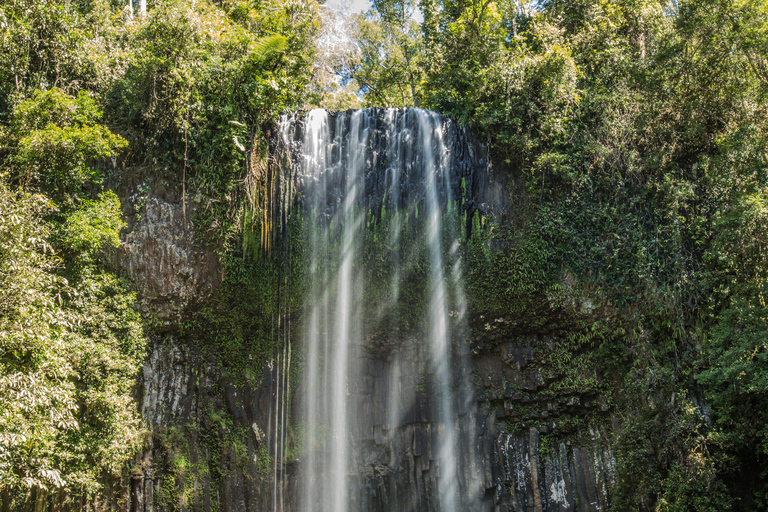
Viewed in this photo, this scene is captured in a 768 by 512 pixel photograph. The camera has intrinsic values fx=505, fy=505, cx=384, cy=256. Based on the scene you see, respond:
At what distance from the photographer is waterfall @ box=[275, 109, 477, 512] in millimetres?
9688

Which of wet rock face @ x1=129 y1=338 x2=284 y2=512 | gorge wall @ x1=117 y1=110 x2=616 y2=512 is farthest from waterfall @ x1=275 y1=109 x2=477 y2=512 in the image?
wet rock face @ x1=129 y1=338 x2=284 y2=512

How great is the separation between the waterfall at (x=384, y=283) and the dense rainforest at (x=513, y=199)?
66 cm

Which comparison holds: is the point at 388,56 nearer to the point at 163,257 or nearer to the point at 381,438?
the point at 163,257

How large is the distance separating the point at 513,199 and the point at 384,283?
2.97 m

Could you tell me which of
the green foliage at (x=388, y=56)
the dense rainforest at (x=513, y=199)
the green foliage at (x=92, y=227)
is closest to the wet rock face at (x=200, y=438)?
the dense rainforest at (x=513, y=199)

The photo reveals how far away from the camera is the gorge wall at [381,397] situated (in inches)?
362

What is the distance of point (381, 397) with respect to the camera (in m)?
10.2

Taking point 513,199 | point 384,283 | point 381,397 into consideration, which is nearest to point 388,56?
point 513,199

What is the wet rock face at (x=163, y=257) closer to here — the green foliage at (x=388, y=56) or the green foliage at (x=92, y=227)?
the green foliage at (x=92, y=227)

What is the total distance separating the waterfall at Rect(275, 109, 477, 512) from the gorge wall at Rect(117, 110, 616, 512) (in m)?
0.04

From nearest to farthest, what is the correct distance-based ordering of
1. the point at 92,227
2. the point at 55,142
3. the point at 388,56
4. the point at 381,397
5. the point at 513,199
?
the point at 55,142 → the point at 92,227 → the point at 513,199 → the point at 381,397 → the point at 388,56

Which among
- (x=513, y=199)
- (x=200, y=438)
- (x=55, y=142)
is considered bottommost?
(x=200, y=438)

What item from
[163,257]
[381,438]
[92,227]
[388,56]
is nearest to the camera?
[92,227]

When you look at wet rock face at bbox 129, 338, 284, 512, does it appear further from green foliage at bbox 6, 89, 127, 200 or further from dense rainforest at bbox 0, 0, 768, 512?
green foliage at bbox 6, 89, 127, 200
